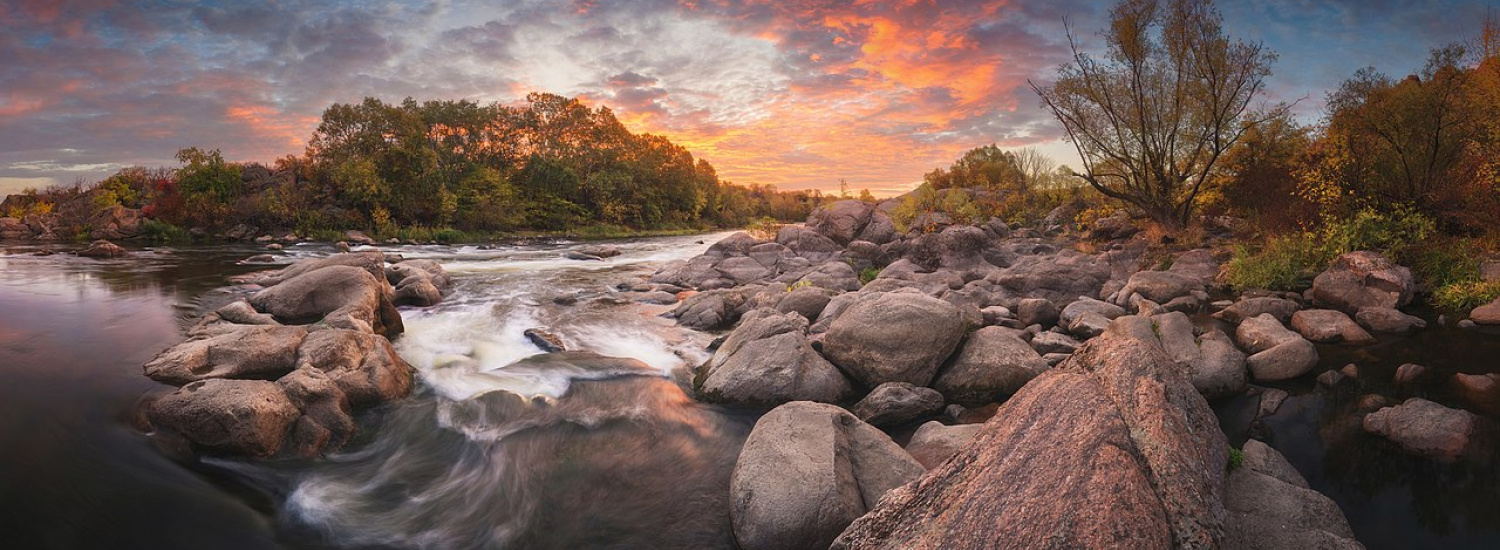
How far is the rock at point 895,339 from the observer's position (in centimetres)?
815

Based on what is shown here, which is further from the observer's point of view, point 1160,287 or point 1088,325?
point 1160,287

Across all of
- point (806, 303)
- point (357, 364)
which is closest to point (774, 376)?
point (806, 303)

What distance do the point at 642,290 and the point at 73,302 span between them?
1279cm

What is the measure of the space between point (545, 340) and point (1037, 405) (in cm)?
908

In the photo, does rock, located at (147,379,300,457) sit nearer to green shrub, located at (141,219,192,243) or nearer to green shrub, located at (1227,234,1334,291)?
green shrub, located at (1227,234,1334,291)

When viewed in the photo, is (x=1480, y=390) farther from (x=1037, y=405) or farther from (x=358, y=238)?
(x=358, y=238)

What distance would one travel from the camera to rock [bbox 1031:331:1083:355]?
9.71 meters

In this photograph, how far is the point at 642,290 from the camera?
744 inches

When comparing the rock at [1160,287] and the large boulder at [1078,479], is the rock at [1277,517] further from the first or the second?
the rock at [1160,287]

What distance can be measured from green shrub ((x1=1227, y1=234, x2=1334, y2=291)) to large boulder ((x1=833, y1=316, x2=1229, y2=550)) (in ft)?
41.4

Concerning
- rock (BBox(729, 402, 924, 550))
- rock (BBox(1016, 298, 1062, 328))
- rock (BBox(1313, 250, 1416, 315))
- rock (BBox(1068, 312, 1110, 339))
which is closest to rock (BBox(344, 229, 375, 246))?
rock (BBox(1016, 298, 1062, 328))

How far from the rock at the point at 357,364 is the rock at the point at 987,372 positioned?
764cm

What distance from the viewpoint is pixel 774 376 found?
818 centimetres

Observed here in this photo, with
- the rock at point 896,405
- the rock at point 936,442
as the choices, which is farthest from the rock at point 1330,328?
the rock at point 936,442
